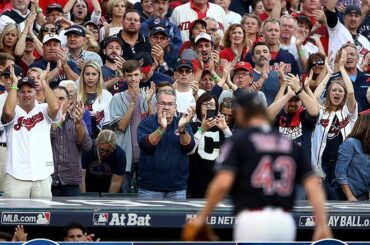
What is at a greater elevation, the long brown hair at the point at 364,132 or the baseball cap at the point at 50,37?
the baseball cap at the point at 50,37

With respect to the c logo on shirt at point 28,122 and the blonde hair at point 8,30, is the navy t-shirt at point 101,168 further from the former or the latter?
the blonde hair at point 8,30

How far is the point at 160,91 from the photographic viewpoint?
43.8 feet

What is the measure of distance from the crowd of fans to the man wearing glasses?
13 millimetres

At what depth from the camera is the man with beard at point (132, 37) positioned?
51.8 ft

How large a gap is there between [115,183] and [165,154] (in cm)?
83

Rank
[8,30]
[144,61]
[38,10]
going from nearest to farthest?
1. [144,61]
2. [8,30]
3. [38,10]

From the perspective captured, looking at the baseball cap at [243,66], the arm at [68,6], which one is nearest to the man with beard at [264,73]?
the baseball cap at [243,66]

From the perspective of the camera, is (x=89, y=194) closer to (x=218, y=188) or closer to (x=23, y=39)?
(x=23, y=39)

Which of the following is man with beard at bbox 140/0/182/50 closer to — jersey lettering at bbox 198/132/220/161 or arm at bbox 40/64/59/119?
jersey lettering at bbox 198/132/220/161

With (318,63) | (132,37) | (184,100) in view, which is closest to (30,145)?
(184,100)

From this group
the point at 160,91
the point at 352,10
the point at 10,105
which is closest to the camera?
the point at 10,105

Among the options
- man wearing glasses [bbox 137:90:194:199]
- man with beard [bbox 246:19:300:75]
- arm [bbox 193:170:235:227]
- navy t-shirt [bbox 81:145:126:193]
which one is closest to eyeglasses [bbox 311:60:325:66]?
man with beard [bbox 246:19:300:75]

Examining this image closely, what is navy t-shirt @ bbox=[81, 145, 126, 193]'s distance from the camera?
13.5m

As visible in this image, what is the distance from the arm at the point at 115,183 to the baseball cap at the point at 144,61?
1634 millimetres
